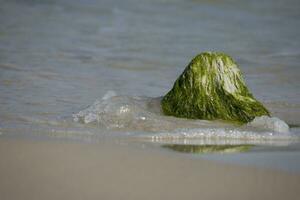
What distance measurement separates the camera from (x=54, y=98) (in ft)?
25.3

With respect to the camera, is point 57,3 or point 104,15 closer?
point 104,15

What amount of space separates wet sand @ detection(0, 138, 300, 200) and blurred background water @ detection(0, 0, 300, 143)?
108 centimetres

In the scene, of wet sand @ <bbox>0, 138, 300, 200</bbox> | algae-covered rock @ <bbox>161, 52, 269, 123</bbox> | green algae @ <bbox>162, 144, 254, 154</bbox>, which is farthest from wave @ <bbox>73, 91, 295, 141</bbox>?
wet sand @ <bbox>0, 138, 300, 200</bbox>

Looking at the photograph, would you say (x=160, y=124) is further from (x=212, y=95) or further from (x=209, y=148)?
(x=209, y=148)

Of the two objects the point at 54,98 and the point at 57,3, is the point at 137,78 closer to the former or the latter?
the point at 54,98

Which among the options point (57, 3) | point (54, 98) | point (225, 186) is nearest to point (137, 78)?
point (54, 98)

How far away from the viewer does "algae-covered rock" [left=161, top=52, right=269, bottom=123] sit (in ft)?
21.0

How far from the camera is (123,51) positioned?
12445 mm

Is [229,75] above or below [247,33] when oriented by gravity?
below

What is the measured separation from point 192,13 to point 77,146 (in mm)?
12578

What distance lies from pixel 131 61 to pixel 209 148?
6592mm

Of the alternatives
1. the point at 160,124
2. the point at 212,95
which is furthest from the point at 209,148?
the point at 212,95

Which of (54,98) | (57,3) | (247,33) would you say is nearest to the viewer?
(54,98)

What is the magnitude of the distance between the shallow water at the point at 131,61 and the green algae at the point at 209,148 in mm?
243
